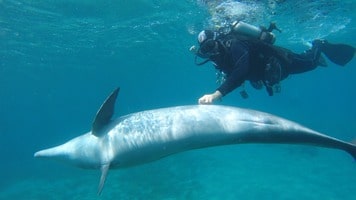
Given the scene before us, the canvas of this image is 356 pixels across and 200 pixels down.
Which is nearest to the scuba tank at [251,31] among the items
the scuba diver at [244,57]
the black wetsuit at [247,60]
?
the scuba diver at [244,57]

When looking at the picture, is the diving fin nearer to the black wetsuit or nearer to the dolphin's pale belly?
the black wetsuit

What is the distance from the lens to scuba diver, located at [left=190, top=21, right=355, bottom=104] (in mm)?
6172

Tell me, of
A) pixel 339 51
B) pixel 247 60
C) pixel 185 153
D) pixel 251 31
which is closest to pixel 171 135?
pixel 247 60

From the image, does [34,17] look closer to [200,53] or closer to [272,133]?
[200,53]

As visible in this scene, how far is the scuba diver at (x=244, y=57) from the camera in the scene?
617cm

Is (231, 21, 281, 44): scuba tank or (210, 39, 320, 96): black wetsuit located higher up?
(231, 21, 281, 44): scuba tank

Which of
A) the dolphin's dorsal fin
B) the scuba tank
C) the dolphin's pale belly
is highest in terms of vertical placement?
the scuba tank

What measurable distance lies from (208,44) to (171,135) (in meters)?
2.19

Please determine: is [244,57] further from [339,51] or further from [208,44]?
[339,51]

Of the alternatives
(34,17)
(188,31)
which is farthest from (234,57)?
(188,31)

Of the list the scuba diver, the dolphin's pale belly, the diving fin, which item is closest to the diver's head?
the scuba diver

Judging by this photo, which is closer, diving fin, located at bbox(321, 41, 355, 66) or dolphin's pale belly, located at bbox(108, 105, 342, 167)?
dolphin's pale belly, located at bbox(108, 105, 342, 167)

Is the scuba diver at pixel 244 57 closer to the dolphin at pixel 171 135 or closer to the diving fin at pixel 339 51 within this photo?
the dolphin at pixel 171 135

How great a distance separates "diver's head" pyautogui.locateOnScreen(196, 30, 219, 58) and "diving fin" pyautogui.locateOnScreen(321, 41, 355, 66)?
15.6 feet
